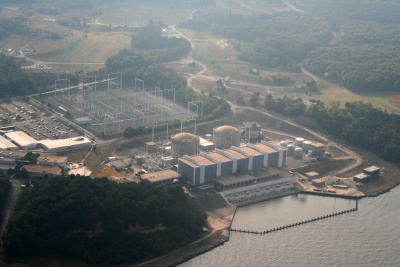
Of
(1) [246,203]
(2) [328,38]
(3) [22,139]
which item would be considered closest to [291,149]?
(1) [246,203]

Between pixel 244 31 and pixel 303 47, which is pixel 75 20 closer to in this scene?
pixel 244 31

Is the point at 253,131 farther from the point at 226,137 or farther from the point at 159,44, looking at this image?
the point at 159,44

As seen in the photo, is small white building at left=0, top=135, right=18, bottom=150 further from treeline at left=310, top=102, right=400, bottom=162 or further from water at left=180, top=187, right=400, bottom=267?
treeline at left=310, top=102, right=400, bottom=162

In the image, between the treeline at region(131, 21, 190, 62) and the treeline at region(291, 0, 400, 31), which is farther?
the treeline at region(291, 0, 400, 31)

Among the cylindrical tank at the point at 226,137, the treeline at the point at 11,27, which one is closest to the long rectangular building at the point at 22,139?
the cylindrical tank at the point at 226,137

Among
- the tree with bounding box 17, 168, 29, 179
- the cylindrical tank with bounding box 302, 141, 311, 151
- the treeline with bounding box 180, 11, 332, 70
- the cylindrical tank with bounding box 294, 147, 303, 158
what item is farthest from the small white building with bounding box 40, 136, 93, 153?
the treeline with bounding box 180, 11, 332, 70

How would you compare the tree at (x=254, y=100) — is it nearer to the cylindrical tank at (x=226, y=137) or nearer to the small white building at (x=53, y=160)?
the cylindrical tank at (x=226, y=137)

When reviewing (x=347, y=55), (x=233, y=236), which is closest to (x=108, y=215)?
(x=233, y=236)
